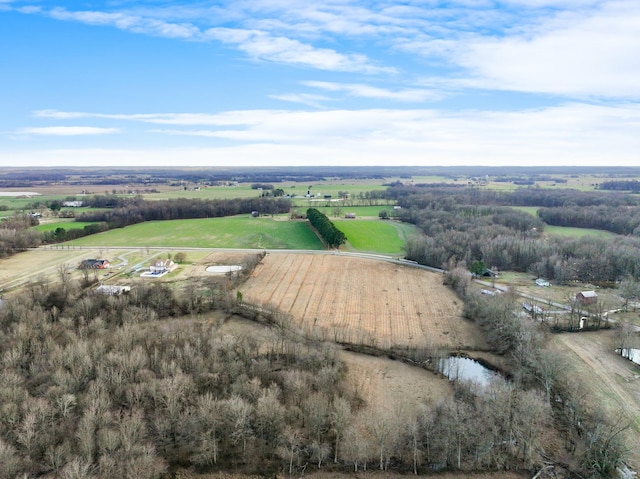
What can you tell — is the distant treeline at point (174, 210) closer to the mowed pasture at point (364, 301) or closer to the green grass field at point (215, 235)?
the green grass field at point (215, 235)

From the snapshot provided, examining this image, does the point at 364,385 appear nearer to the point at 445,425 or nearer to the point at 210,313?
the point at 445,425

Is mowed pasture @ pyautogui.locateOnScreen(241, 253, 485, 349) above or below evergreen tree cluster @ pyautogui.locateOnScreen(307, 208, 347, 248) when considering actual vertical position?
below

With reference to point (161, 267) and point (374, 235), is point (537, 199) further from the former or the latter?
point (161, 267)

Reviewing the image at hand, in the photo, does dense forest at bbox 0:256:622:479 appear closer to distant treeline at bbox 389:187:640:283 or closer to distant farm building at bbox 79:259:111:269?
distant farm building at bbox 79:259:111:269

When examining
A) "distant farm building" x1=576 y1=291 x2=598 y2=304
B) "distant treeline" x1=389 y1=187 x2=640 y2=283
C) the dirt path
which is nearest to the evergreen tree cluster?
"distant treeline" x1=389 y1=187 x2=640 y2=283

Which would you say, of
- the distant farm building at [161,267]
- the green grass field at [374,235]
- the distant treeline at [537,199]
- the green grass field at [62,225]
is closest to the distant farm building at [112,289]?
the distant farm building at [161,267]
